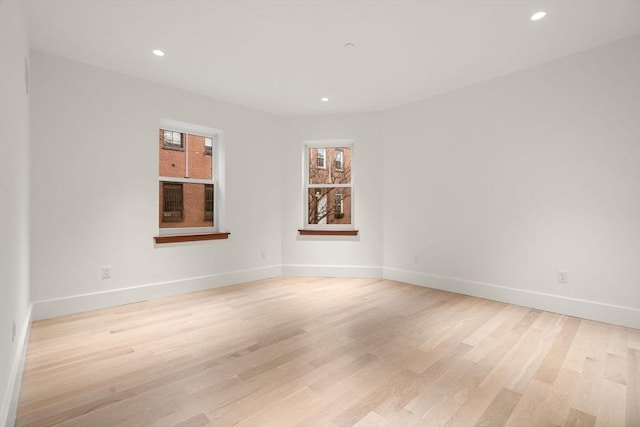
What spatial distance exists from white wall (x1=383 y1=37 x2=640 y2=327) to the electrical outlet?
4 centimetres

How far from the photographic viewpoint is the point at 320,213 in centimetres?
502

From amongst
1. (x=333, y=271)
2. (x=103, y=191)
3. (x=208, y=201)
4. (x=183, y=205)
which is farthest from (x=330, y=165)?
(x=103, y=191)

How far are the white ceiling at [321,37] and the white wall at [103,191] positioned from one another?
0.29 metres

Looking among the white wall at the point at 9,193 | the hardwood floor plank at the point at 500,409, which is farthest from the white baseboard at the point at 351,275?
the hardwood floor plank at the point at 500,409

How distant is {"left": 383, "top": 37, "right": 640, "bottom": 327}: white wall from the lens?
2803 millimetres

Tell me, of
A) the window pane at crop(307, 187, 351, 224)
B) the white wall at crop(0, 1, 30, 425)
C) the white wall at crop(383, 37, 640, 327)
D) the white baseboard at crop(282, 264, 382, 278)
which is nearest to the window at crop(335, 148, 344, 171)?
the window pane at crop(307, 187, 351, 224)

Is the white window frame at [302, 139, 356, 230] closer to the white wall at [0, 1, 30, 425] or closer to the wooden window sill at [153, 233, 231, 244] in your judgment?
the wooden window sill at [153, 233, 231, 244]

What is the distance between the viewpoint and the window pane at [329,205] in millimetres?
4969

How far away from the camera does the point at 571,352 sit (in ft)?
7.47

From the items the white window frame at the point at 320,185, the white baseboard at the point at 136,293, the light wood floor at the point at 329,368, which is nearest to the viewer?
the light wood floor at the point at 329,368

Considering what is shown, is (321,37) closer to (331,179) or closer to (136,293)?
(331,179)

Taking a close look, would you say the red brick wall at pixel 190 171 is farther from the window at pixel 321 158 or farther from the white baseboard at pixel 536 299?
the white baseboard at pixel 536 299

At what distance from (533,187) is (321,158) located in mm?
2909

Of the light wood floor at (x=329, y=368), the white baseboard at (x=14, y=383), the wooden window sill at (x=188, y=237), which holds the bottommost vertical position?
the light wood floor at (x=329, y=368)
